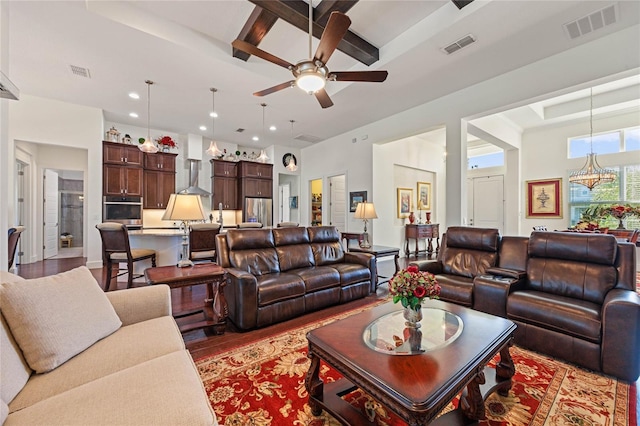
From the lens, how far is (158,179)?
6523 mm

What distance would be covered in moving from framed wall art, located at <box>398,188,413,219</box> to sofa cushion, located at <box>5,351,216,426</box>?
6.57 m

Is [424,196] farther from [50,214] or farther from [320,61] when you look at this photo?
[50,214]

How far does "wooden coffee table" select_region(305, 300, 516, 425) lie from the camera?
1.11 meters

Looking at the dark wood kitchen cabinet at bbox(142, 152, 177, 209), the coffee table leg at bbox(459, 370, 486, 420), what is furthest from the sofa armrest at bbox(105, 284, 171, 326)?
the dark wood kitchen cabinet at bbox(142, 152, 177, 209)

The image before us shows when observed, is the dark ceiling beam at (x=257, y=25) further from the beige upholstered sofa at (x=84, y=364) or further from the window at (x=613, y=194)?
the window at (x=613, y=194)

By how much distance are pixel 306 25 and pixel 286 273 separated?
2891 mm

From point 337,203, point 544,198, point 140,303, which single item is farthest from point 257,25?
point 544,198

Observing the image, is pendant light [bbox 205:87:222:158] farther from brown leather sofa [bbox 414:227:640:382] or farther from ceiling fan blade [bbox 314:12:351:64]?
brown leather sofa [bbox 414:227:640:382]

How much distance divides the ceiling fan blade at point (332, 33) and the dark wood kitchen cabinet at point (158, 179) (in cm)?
564

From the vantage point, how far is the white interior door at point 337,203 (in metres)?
7.78

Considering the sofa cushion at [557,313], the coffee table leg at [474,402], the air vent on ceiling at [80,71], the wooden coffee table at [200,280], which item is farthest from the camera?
the air vent on ceiling at [80,71]

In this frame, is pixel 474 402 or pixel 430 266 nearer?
pixel 474 402

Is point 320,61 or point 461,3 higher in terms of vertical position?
point 461,3

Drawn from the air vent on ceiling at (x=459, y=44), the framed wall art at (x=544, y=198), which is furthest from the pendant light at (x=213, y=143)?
the framed wall art at (x=544, y=198)
